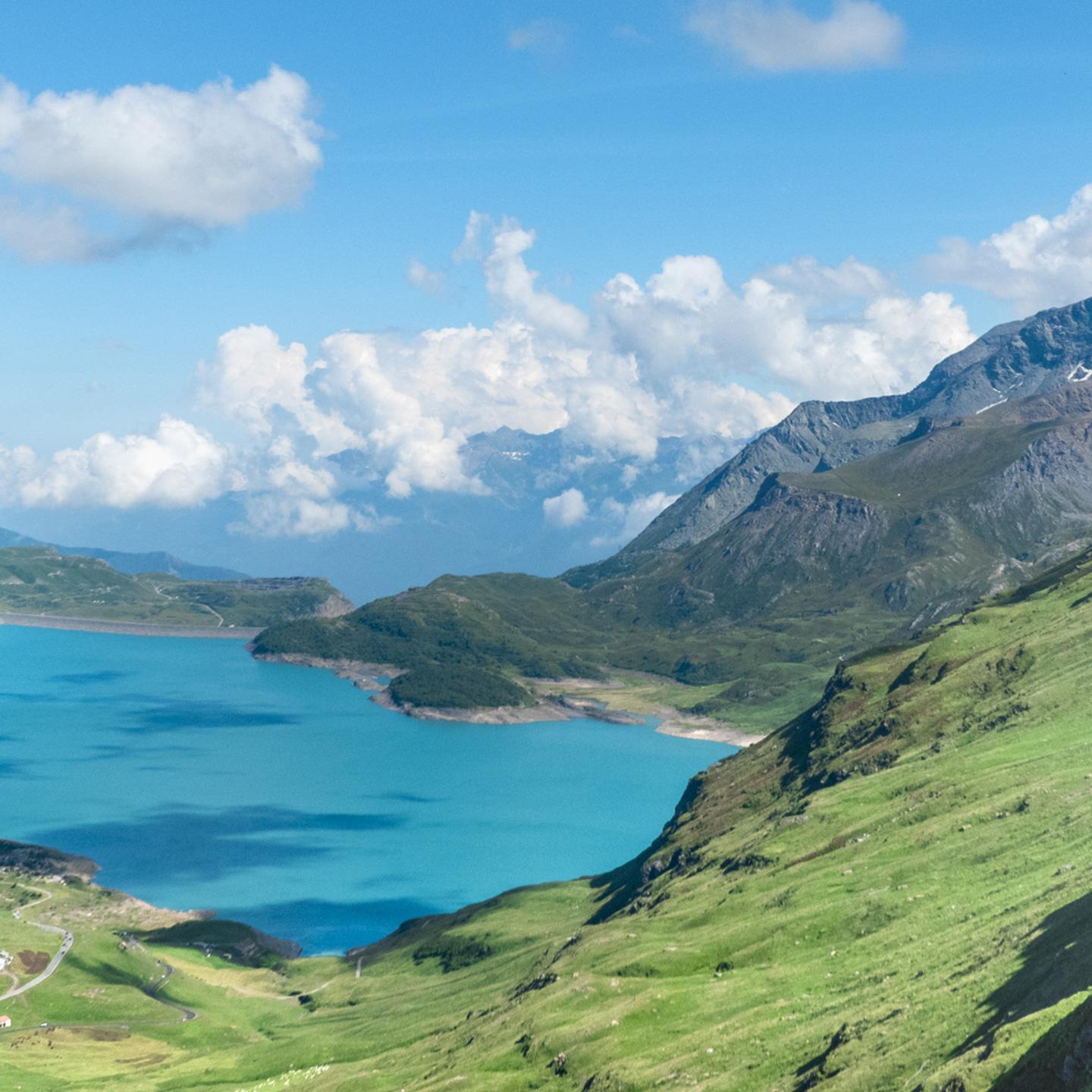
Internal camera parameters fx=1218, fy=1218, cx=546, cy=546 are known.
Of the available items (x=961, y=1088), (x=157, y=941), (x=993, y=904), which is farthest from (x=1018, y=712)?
(x=157, y=941)

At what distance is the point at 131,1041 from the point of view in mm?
145625

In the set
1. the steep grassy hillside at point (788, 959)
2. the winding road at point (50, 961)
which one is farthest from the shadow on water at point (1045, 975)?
the winding road at point (50, 961)

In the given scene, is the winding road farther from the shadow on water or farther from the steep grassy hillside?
the shadow on water

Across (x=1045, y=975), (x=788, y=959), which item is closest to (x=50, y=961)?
(x=788, y=959)

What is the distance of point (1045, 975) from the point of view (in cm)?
5712

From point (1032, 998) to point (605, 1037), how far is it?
125ft

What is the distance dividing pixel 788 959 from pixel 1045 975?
3638cm

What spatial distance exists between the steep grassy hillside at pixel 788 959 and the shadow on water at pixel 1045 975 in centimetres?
20

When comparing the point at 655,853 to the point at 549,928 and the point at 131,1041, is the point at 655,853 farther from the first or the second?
the point at 131,1041

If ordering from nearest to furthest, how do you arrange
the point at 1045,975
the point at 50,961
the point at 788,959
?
the point at 1045,975 → the point at 788,959 → the point at 50,961

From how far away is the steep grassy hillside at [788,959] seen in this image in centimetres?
6253

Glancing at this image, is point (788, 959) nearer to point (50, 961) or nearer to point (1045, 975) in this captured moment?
point (1045, 975)

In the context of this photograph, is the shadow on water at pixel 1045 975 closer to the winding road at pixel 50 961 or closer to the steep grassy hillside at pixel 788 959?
the steep grassy hillside at pixel 788 959

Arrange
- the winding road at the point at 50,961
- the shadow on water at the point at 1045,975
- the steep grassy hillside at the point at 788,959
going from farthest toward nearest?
the winding road at the point at 50,961 → the steep grassy hillside at the point at 788,959 → the shadow on water at the point at 1045,975
